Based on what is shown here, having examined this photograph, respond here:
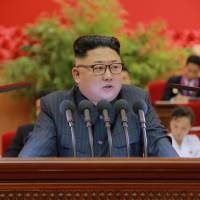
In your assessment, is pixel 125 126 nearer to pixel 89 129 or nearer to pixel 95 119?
pixel 89 129

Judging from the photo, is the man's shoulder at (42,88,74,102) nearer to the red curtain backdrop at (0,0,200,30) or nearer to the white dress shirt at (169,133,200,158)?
the white dress shirt at (169,133,200,158)

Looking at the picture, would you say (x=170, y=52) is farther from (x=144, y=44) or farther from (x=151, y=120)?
(x=151, y=120)

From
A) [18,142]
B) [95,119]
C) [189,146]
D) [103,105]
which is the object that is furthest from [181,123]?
[103,105]

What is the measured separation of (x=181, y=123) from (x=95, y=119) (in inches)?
65.3

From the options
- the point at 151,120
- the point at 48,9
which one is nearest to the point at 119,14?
the point at 48,9

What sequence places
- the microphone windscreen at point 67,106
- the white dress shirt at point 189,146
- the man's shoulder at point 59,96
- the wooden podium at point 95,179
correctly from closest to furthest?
the wooden podium at point 95,179 < the microphone windscreen at point 67,106 < the man's shoulder at point 59,96 < the white dress shirt at point 189,146

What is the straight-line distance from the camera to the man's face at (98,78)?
251cm

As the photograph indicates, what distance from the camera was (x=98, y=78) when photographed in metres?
2.51

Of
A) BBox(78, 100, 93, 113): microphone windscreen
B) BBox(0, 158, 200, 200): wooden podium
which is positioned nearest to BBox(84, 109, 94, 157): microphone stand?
BBox(78, 100, 93, 113): microphone windscreen

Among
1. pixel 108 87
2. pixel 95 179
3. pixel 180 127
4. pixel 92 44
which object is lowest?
pixel 180 127

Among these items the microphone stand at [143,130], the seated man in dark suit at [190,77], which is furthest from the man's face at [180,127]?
the microphone stand at [143,130]

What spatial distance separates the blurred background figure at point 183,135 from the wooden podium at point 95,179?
210 cm

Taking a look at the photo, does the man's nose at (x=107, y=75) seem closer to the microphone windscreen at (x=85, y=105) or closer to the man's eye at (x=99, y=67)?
the man's eye at (x=99, y=67)

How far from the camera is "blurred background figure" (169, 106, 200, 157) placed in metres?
4.02
